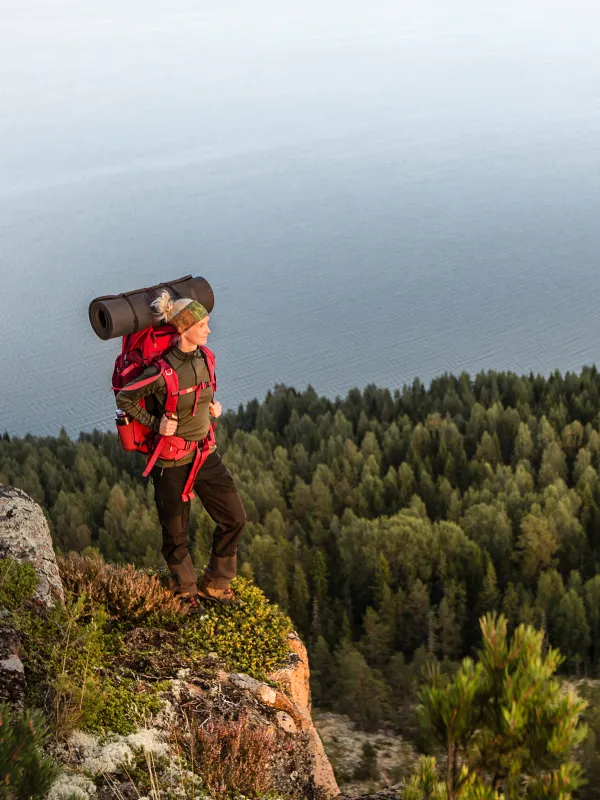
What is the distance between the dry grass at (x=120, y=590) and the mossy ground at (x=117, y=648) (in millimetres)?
25

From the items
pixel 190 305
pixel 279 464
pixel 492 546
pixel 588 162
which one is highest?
pixel 588 162

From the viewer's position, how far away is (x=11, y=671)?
30.8 feet

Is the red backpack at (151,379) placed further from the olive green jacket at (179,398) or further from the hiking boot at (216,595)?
the hiking boot at (216,595)

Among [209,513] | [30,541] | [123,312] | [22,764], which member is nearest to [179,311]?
[123,312]

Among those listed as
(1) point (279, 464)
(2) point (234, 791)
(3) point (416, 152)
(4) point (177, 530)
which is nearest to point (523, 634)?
(2) point (234, 791)

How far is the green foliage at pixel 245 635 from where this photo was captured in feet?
37.3

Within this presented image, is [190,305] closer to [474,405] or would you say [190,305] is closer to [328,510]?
[328,510]

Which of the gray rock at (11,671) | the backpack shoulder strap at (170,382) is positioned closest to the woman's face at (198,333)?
the backpack shoulder strap at (170,382)

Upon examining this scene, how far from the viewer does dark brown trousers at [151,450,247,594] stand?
1155cm

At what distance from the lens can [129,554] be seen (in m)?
54.9

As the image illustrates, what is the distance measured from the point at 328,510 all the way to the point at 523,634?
55.2 metres

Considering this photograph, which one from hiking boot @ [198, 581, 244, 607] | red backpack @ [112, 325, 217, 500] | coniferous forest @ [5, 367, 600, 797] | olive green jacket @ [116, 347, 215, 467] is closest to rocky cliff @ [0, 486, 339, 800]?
hiking boot @ [198, 581, 244, 607]

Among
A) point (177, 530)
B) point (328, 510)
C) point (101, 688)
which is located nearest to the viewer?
point (101, 688)

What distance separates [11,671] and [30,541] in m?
2.45
